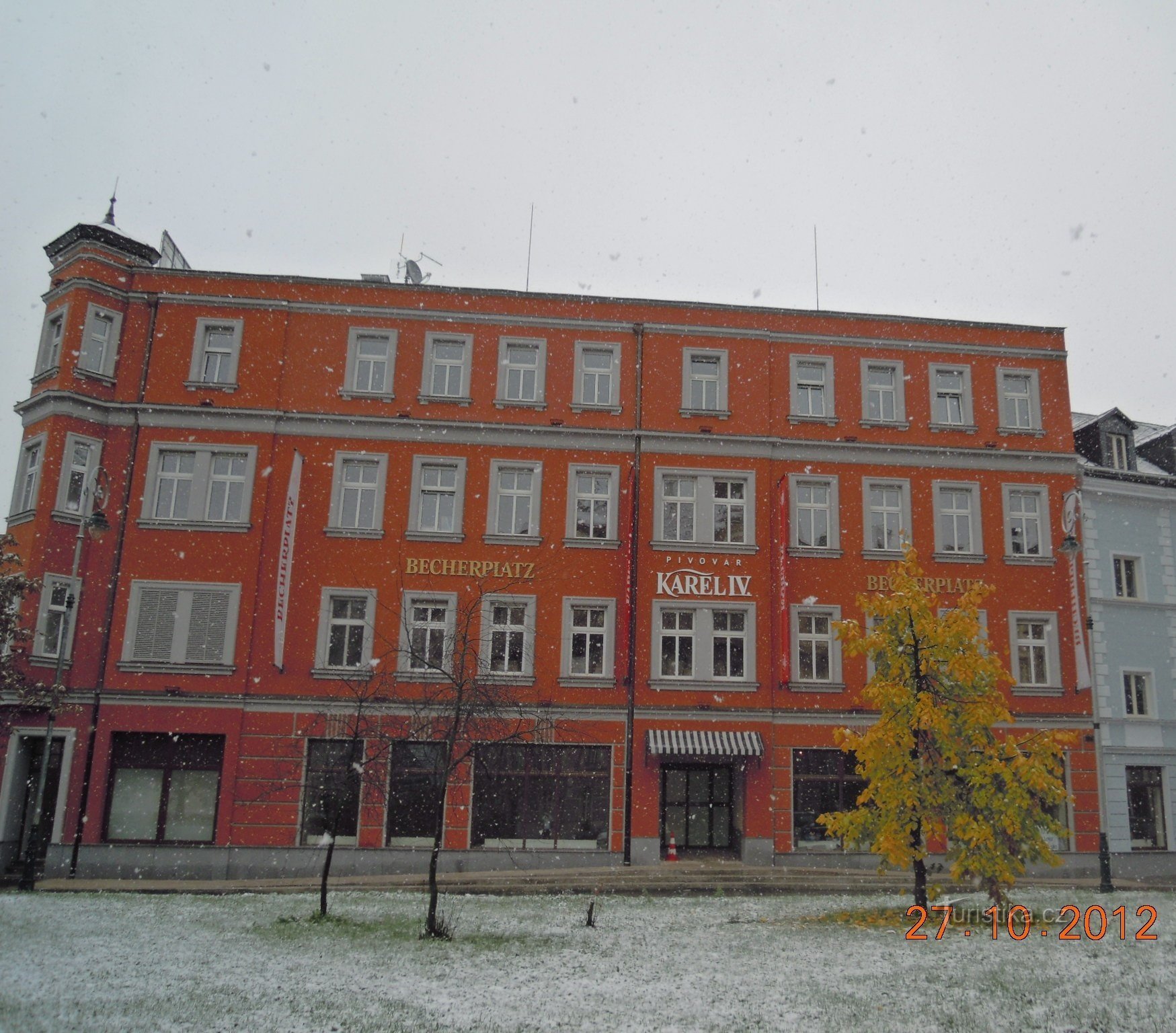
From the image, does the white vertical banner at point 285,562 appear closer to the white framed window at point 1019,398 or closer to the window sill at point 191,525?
the window sill at point 191,525

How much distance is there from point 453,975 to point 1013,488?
2203 centimetres

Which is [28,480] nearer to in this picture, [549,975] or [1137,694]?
[549,975]

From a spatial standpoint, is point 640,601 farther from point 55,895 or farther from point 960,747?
point 55,895

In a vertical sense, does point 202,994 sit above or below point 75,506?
below

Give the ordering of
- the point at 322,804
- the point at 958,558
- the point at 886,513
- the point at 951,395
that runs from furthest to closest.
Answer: the point at 951,395 → the point at 886,513 → the point at 958,558 → the point at 322,804

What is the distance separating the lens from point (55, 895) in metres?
19.8

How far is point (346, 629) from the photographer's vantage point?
83.8ft

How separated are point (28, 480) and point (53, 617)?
4.01 m

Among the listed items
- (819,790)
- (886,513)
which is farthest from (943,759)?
(886,513)

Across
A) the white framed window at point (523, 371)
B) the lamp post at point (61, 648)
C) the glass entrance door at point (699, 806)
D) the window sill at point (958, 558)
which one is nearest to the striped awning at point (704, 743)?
the glass entrance door at point (699, 806)

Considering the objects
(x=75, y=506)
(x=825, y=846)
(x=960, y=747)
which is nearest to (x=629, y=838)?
(x=825, y=846)

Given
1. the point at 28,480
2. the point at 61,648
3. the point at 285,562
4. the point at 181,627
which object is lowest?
the point at 61,648

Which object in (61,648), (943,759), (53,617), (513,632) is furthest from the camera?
(513,632)

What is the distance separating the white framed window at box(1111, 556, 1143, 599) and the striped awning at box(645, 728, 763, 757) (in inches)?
491
